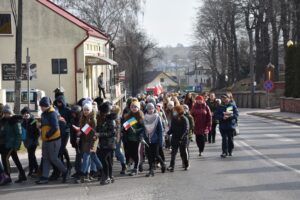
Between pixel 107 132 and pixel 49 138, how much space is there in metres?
1.15

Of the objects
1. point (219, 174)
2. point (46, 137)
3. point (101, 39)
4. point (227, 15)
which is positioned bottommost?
point (219, 174)

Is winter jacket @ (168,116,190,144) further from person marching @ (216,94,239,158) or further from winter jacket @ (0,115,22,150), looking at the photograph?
winter jacket @ (0,115,22,150)

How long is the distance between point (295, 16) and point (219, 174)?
139ft

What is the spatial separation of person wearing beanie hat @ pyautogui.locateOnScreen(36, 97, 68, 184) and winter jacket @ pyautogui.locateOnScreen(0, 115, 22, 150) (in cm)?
53

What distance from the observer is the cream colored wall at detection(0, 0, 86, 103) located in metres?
37.1

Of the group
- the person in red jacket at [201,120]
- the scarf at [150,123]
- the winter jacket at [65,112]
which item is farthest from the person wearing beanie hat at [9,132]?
the person in red jacket at [201,120]

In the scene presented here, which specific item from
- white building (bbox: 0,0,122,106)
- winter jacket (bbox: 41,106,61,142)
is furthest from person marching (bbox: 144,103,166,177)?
white building (bbox: 0,0,122,106)

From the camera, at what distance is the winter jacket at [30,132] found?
12523 millimetres

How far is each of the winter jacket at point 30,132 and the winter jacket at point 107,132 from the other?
5.43 ft

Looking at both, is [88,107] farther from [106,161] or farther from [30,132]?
[30,132]

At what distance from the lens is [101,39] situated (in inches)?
1706

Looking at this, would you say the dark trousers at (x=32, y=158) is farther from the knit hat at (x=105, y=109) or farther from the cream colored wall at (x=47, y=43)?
the cream colored wall at (x=47, y=43)

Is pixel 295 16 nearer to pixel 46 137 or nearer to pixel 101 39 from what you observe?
pixel 101 39

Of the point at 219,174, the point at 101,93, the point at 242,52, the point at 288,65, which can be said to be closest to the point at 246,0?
the point at 288,65
